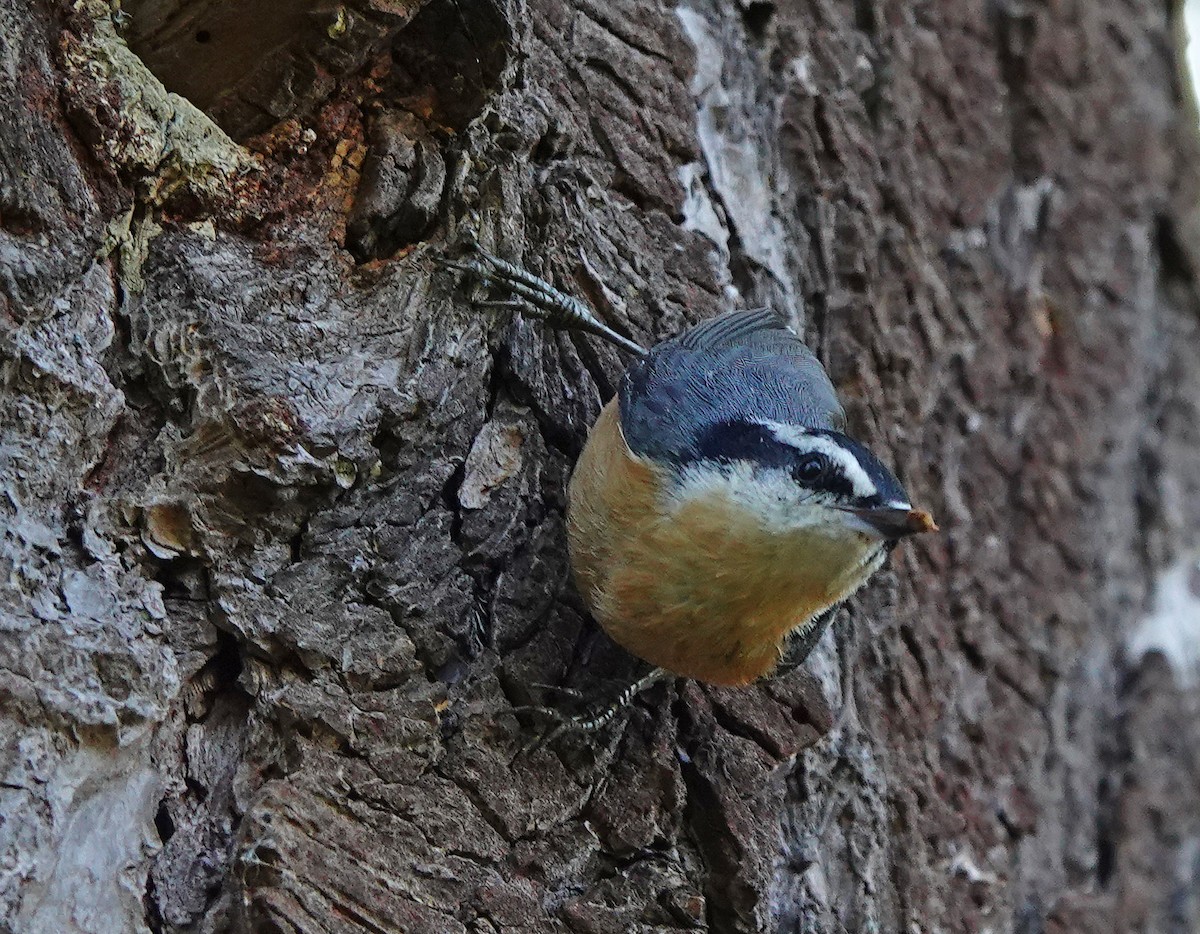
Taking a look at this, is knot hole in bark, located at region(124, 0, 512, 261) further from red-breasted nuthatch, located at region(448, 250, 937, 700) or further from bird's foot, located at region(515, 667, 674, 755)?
bird's foot, located at region(515, 667, 674, 755)

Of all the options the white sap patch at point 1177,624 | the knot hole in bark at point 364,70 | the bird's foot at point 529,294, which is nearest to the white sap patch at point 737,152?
the bird's foot at point 529,294

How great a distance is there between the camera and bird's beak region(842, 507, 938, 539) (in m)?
1.76

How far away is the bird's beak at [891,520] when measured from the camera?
1756mm

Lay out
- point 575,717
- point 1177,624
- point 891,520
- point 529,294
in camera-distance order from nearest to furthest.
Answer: point 891,520 < point 575,717 < point 529,294 < point 1177,624

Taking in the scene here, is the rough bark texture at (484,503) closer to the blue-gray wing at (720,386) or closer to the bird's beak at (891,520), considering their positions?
the blue-gray wing at (720,386)

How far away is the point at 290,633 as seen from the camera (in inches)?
67.9

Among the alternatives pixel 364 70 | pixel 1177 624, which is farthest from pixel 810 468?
pixel 1177 624

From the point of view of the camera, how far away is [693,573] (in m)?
1.93

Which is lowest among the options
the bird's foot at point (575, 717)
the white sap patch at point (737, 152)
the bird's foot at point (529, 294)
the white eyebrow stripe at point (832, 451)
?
the bird's foot at point (575, 717)

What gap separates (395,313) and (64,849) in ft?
2.96

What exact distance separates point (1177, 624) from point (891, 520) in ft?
6.43

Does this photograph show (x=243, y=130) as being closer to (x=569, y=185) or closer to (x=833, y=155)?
(x=569, y=185)

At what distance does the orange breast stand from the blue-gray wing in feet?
0.27

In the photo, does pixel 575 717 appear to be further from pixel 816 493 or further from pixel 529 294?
pixel 529 294
